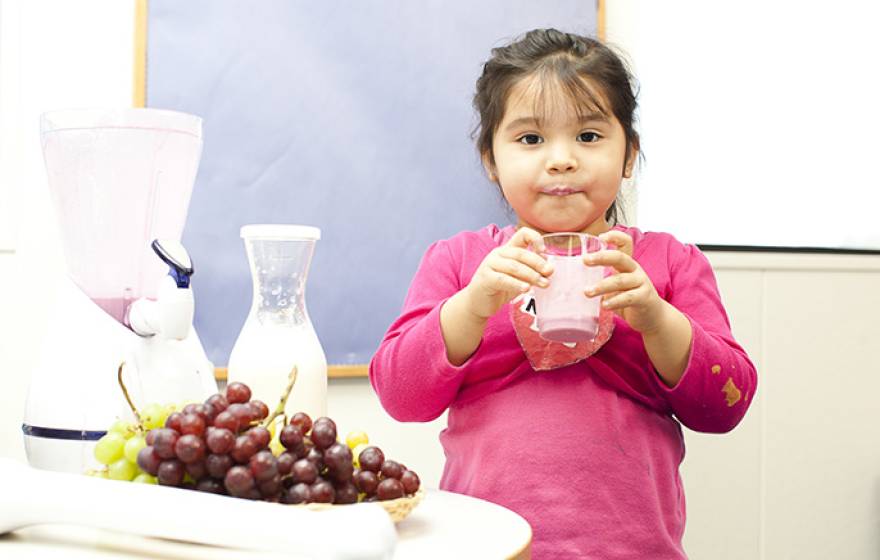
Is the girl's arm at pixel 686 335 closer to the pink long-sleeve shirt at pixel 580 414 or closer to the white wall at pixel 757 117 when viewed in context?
the pink long-sleeve shirt at pixel 580 414

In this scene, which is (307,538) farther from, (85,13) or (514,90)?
(85,13)

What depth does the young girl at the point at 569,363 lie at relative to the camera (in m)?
1.13

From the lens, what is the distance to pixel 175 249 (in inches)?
41.2

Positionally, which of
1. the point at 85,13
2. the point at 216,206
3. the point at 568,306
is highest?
the point at 85,13

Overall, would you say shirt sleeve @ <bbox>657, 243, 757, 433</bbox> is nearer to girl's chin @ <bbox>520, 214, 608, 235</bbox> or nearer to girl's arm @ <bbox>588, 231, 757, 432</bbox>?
girl's arm @ <bbox>588, 231, 757, 432</bbox>

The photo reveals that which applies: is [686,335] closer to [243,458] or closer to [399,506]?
[399,506]

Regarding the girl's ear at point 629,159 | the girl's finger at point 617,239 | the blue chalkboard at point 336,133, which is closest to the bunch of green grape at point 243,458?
the girl's finger at point 617,239

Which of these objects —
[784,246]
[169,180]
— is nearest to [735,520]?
[784,246]

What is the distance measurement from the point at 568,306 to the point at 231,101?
97 cm

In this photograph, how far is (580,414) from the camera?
1.17m

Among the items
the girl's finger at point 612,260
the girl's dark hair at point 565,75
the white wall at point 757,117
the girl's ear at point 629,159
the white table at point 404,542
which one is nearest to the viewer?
the white table at point 404,542

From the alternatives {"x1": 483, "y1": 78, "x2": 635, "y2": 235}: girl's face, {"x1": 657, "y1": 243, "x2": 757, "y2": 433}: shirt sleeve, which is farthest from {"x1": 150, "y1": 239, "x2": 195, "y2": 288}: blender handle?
{"x1": 657, "y1": 243, "x2": 757, "y2": 433}: shirt sleeve

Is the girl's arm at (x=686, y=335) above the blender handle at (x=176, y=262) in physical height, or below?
below

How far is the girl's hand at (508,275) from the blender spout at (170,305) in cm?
32
